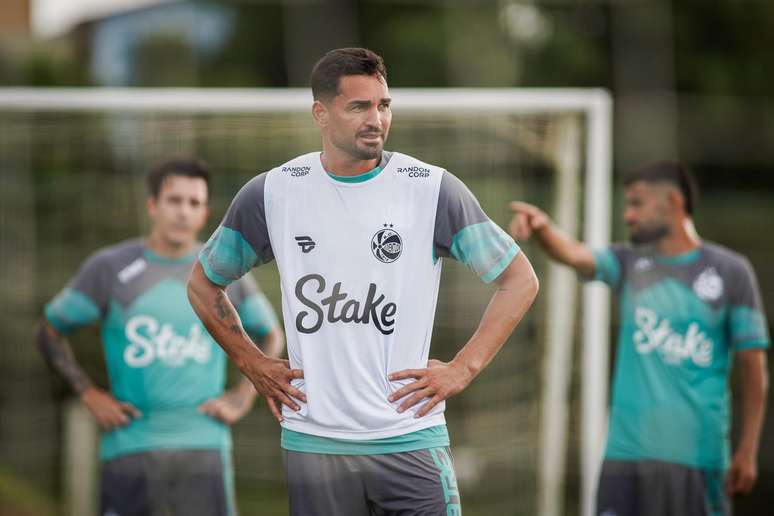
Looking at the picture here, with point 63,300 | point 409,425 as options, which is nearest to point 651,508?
point 409,425

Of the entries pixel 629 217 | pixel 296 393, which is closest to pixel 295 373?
pixel 296 393

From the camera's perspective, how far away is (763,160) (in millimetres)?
11008

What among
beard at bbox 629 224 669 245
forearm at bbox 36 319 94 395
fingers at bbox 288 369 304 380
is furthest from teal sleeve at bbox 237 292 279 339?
fingers at bbox 288 369 304 380

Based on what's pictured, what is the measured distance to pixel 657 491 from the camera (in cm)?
474

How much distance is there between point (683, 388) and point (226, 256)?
228 cm

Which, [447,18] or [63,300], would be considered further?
[447,18]

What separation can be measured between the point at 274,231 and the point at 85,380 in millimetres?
2029

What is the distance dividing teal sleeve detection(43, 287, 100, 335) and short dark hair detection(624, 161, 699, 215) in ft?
7.75

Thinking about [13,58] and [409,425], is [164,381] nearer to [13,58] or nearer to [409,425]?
[409,425]

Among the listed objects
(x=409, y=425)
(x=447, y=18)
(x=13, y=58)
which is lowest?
(x=409, y=425)

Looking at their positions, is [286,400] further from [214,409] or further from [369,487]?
[214,409]

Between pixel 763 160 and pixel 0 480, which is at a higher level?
pixel 763 160

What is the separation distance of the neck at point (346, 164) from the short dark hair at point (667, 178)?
6.83ft

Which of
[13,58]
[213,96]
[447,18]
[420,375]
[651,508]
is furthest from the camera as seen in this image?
[447,18]
